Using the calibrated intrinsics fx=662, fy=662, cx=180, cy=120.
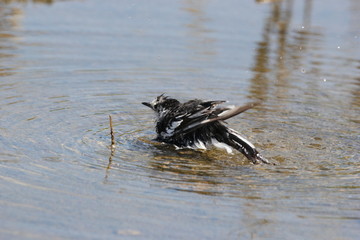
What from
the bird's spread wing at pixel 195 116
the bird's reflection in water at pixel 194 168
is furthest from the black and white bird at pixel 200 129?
the bird's reflection in water at pixel 194 168

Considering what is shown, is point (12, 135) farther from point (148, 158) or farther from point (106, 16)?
point (106, 16)

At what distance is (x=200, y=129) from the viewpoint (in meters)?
7.22

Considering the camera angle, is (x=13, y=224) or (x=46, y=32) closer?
(x=13, y=224)

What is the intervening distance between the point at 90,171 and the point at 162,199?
0.98 metres

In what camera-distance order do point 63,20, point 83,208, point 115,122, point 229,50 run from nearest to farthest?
point 83,208
point 115,122
point 229,50
point 63,20

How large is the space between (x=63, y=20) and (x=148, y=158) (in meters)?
7.98

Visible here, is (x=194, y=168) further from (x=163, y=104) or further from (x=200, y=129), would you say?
(x=163, y=104)

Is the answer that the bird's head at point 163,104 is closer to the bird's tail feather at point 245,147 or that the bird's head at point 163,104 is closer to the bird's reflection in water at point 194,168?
the bird's reflection in water at point 194,168

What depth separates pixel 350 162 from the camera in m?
6.89

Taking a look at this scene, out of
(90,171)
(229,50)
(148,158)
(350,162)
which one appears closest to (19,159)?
(90,171)

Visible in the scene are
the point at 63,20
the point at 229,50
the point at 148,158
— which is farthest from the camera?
the point at 63,20

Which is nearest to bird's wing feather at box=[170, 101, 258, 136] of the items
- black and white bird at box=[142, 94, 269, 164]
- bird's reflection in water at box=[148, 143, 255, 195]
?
black and white bird at box=[142, 94, 269, 164]

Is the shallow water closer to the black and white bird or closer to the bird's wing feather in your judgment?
the black and white bird

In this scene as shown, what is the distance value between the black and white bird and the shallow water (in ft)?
0.47
